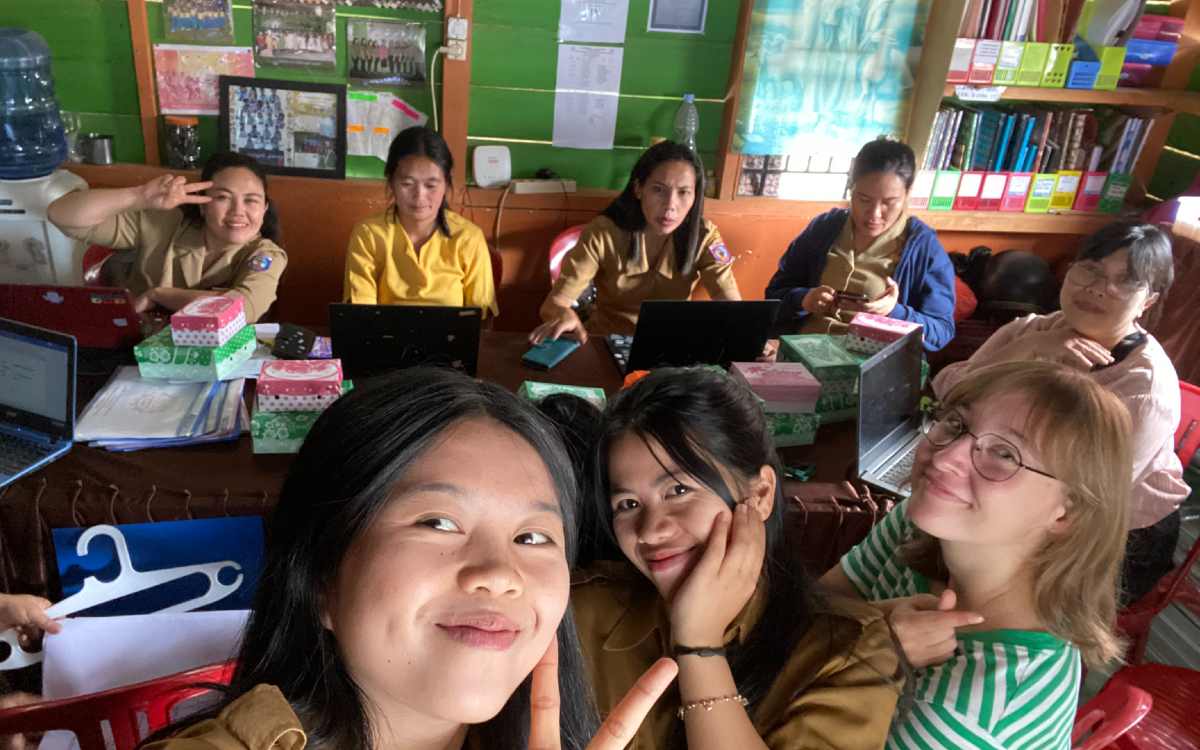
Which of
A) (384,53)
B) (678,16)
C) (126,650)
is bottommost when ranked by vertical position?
(126,650)

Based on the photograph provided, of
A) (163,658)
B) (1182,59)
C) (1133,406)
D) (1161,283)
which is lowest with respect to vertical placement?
(163,658)

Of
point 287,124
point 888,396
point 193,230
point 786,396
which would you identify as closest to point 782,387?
point 786,396

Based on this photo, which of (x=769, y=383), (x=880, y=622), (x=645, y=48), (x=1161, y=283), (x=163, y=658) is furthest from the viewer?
(x=645, y=48)

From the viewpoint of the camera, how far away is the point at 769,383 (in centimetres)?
189

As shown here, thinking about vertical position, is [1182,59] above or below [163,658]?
above

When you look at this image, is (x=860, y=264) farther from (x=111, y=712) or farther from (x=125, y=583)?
(x=111, y=712)

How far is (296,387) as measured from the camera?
169 cm

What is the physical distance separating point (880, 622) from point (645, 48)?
9.79 ft

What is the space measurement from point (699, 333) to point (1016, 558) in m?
1.02

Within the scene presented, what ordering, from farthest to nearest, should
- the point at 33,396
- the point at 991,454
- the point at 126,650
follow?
the point at 33,396 → the point at 126,650 → the point at 991,454

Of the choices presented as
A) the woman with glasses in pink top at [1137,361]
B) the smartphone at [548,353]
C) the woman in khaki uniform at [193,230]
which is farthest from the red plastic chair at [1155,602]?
the woman in khaki uniform at [193,230]

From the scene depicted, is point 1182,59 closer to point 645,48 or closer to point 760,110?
point 760,110

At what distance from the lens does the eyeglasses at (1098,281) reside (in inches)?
80.7

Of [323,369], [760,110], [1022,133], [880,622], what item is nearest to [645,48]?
[760,110]
